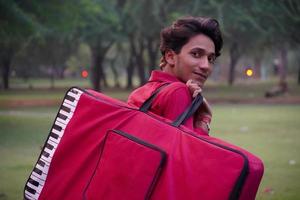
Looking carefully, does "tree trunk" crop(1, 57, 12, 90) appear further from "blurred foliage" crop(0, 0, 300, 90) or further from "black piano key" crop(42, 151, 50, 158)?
"black piano key" crop(42, 151, 50, 158)

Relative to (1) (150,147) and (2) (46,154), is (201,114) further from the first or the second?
(2) (46,154)

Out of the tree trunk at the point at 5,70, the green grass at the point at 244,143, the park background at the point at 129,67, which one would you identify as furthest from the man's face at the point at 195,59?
the tree trunk at the point at 5,70

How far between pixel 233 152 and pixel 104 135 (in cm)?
52

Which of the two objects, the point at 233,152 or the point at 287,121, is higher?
the point at 233,152

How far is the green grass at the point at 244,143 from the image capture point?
6.99 meters

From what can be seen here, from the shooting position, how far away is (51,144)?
252 cm

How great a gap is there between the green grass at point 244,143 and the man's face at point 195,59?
152 inches

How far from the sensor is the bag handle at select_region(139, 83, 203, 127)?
7.69ft

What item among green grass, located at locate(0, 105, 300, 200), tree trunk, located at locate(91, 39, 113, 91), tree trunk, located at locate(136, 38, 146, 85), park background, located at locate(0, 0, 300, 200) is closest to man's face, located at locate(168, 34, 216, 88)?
park background, located at locate(0, 0, 300, 200)

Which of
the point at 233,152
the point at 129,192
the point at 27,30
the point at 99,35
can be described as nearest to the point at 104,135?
the point at 129,192

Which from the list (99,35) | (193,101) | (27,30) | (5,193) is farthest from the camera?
(99,35)

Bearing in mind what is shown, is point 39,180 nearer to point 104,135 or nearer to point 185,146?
point 104,135

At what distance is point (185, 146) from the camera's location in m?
2.25

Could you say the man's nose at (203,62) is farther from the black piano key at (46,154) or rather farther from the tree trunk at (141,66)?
the tree trunk at (141,66)
